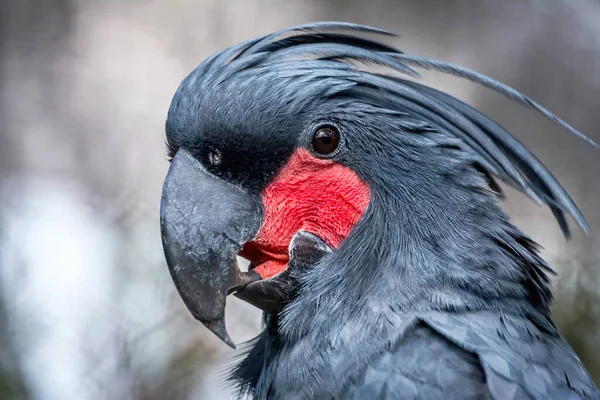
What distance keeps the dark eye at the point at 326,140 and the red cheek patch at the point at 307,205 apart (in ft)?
0.09

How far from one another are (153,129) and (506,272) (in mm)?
3618

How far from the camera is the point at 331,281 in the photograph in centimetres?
180

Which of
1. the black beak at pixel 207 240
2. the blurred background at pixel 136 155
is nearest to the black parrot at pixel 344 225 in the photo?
the black beak at pixel 207 240

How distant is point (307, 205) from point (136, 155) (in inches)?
131

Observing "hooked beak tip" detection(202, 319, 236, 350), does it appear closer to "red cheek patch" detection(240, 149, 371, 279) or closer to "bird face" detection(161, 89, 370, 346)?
"bird face" detection(161, 89, 370, 346)

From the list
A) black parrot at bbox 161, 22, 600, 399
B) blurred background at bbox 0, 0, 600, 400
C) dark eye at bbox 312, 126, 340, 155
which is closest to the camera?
black parrot at bbox 161, 22, 600, 399

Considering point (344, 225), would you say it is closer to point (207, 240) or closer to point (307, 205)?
point (307, 205)

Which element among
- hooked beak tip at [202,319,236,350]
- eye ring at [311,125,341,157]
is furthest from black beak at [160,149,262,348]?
eye ring at [311,125,341,157]

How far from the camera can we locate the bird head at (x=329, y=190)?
1.77 m

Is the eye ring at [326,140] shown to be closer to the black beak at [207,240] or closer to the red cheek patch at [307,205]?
the red cheek patch at [307,205]

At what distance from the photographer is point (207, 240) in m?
1.75

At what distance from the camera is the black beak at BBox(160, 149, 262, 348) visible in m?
1.76

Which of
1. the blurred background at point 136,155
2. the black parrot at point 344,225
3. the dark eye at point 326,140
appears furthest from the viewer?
the blurred background at point 136,155

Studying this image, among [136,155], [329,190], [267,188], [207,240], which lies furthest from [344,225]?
[136,155]
